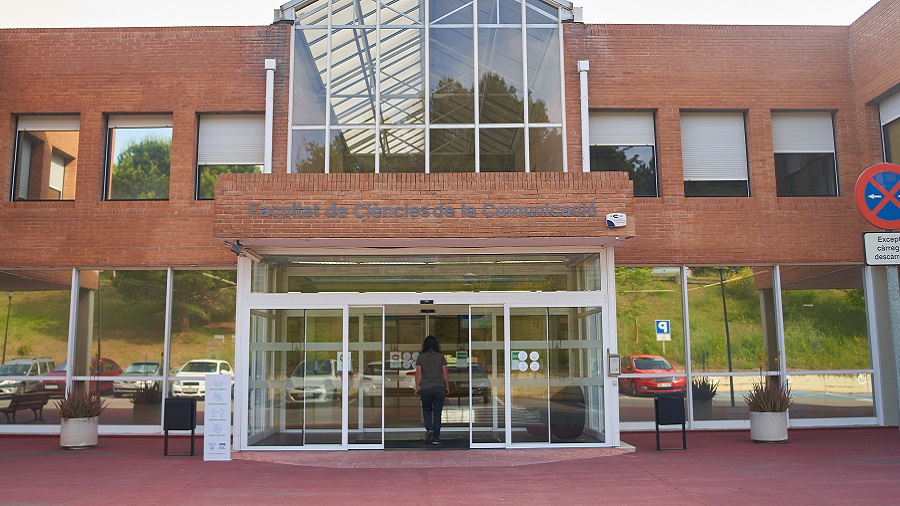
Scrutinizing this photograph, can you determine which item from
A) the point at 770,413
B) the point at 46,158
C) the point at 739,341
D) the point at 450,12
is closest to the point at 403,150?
the point at 450,12

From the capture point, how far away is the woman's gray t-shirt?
43.4 ft

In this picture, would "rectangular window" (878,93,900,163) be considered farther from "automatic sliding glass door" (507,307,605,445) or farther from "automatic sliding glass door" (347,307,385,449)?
"automatic sliding glass door" (347,307,385,449)

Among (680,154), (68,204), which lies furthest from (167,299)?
(680,154)

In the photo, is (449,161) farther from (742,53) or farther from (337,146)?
(742,53)

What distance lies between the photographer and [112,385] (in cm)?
1494

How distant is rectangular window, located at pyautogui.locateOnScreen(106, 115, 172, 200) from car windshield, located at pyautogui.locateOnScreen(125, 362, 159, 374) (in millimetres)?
3092

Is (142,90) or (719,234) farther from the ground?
(142,90)

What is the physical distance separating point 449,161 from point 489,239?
8.29 ft

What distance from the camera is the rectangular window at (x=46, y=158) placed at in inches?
607

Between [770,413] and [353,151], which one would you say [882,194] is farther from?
[353,151]

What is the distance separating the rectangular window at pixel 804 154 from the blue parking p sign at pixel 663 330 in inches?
131

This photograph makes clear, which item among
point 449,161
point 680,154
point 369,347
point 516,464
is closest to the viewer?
point 516,464

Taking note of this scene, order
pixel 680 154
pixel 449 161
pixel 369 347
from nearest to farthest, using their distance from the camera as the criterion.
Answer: pixel 369 347 → pixel 449 161 → pixel 680 154

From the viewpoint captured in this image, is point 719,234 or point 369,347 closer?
point 369,347
